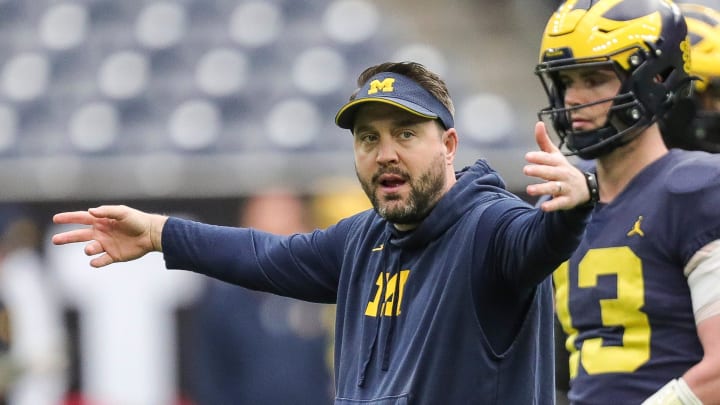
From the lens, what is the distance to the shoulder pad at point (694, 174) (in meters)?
3.50

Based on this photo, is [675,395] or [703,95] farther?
[703,95]

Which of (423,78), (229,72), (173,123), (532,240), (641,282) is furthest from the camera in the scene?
(229,72)

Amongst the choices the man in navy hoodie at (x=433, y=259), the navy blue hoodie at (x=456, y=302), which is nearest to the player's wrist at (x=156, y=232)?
the man in navy hoodie at (x=433, y=259)

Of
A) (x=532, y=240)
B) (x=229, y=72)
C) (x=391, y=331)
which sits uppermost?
(x=229, y=72)

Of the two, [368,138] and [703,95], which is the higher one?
[703,95]

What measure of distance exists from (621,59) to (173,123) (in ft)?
22.5

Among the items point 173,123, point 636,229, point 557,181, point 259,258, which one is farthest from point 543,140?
point 173,123

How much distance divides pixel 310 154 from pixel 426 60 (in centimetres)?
165

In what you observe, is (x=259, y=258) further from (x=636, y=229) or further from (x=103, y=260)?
(x=636, y=229)

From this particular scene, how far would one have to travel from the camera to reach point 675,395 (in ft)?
11.0

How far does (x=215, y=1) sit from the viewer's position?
11.4 meters

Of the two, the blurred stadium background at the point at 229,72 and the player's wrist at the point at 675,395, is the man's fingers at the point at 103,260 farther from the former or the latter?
the blurred stadium background at the point at 229,72

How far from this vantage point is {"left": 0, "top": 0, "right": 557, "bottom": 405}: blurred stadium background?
26.8ft

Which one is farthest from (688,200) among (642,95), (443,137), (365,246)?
(365,246)
